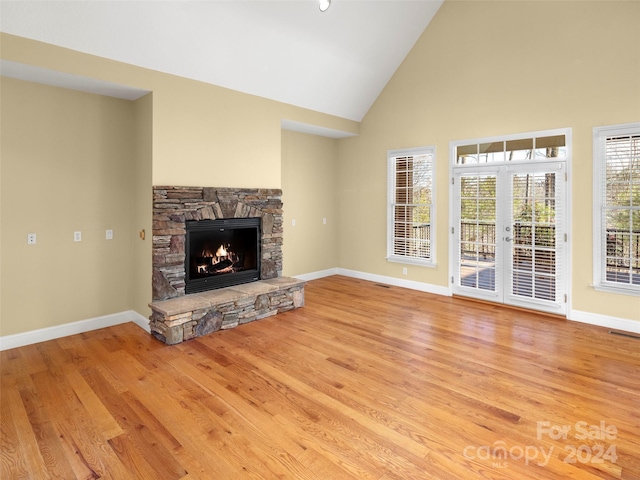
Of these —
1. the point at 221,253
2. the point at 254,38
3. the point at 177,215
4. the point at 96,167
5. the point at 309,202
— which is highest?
the point at 254,38

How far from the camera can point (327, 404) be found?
108 inches

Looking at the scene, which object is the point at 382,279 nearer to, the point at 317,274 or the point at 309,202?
the point at 317,274

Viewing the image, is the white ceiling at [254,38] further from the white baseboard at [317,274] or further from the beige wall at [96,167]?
the white baseboard at [317,274]

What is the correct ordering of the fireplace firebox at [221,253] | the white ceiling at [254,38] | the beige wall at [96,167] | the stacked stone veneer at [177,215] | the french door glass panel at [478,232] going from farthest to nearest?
the french door glass panel at [478,232] < the fireplace firebox at [221,253] < the stacked stone veneer at [177,215] < the beige wall at [96,167] < the white ceiling at [254,38]

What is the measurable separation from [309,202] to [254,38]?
3.04 meters

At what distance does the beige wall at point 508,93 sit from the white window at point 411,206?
137 mm

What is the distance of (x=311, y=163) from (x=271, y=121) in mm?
1632

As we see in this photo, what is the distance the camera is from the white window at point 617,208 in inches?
166

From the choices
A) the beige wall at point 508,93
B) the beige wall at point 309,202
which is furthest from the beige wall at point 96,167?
the beige wall at point 508,93

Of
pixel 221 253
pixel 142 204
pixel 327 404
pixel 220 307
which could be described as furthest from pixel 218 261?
pixel 327 404

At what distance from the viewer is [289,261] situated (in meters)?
6.61

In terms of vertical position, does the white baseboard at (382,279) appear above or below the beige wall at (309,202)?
below

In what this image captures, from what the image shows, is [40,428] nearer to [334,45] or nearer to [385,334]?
[385,334]

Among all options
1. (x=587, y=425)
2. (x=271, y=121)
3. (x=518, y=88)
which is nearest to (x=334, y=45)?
(x=271, y=121)
